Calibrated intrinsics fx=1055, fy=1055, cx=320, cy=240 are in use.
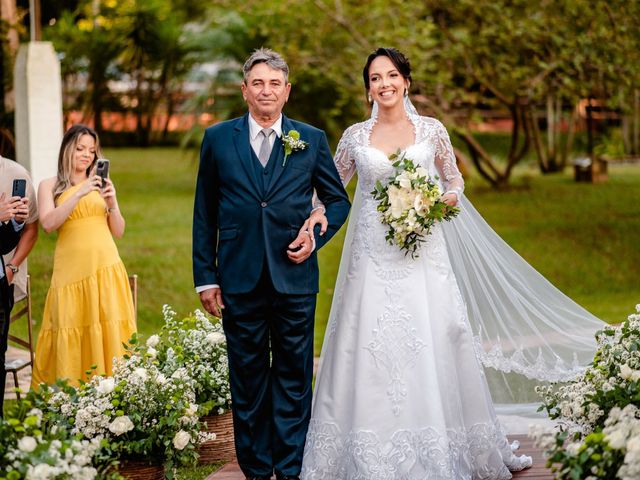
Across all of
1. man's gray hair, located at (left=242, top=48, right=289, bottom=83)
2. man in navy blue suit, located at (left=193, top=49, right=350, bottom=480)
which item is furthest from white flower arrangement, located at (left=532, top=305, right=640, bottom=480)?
man's gray hair, located at (left=242, top=48, right=289, bottom=83)

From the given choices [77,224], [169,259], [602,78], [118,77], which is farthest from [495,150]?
[77,224]

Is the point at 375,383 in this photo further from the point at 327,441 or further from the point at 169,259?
the point at 169,259

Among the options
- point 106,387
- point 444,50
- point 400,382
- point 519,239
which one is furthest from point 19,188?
point 444,50

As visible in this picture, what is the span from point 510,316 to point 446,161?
1.20 metres

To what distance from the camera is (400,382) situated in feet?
16.9

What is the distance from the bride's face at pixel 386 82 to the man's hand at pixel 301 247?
92 cm

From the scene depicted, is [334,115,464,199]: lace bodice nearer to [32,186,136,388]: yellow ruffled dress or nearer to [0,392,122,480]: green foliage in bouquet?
[32,186,136,388]: yellow ruffled dress

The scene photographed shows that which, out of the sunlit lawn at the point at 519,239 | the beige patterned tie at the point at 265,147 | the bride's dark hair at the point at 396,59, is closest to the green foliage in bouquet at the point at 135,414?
the beige patterned tie at the point at 265,147

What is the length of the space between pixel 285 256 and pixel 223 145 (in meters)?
0.59

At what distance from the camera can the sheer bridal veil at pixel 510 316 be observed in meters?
5.99

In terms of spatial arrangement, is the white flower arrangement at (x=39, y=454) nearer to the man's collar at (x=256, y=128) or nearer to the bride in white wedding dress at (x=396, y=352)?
the bride in white wedding dress at (x=396, y=352)

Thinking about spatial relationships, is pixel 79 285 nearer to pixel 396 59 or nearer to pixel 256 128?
pixel 256 128

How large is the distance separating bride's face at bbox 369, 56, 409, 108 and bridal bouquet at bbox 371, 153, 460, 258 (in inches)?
13.4

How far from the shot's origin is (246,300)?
4.93 metres
